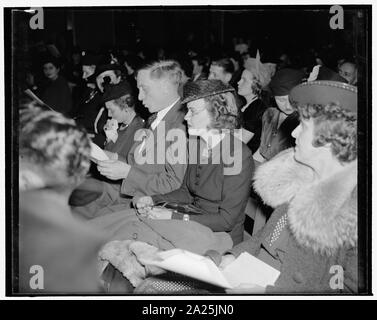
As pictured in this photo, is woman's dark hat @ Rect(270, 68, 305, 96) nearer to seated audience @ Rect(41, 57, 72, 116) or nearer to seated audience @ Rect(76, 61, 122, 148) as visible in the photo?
seated audience @ Rect(76, 61, 122, 148)

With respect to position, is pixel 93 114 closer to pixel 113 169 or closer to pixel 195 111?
pixel 113 169

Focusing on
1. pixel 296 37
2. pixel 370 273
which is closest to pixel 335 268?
pixel 370 273

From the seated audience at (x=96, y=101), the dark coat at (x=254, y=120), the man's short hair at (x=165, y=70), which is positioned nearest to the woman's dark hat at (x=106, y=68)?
the seated audience at (x=96, y=101)

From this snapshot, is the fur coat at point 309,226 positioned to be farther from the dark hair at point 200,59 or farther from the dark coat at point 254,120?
the dark hair at point 200,59

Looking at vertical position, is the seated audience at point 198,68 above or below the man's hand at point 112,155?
above

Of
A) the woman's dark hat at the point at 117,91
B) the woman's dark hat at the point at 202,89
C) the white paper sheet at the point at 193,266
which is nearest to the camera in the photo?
the white paper sheet at the point at 193,266

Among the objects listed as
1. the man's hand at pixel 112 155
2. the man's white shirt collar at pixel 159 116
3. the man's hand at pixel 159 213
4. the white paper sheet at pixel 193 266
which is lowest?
the white paper sheet at pixel 193 266

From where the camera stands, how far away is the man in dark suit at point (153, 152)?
12.2 feet

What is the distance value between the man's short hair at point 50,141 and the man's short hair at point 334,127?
1275 mm

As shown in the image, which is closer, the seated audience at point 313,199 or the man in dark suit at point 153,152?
the seated audience at point 313,199

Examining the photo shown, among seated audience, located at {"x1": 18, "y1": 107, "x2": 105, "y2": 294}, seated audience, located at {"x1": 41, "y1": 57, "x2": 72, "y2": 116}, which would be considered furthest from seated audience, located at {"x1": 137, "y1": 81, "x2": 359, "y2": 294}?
seated audience, located at {"x1": 41, "y1": 57, "x2": 72, "y2": 116}

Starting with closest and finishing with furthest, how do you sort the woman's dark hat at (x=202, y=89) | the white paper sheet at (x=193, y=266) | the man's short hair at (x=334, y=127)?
the white paper sheet at (x=193, y=266) → the man's short hair at (x=334, y=127) → the woman's dark hat at (x=202, y=89)

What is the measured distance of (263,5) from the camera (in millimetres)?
3680

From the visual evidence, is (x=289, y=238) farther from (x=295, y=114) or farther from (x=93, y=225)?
(x=93, y=225)
